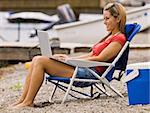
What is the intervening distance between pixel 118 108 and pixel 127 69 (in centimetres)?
41

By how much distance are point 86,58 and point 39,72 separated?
0.59m

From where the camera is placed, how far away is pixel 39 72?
591 cm

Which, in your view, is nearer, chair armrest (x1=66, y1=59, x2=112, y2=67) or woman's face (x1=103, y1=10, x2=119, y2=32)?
chair armrest (x1=66, y1=59, x2=112, y2=67)

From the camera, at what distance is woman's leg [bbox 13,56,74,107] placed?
589 centimetres

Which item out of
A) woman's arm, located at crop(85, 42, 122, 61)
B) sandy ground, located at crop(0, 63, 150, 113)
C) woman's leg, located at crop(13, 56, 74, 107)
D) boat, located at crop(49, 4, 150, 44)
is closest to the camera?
sandy ground, located at crop(0, 63, 150, 113)

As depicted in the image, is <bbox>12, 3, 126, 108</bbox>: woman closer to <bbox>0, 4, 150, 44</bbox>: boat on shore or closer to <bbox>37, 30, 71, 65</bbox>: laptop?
<bbox>37, 30, 71, 65</bbox>: laptop

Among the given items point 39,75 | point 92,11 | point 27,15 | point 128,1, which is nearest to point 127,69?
point 39,75

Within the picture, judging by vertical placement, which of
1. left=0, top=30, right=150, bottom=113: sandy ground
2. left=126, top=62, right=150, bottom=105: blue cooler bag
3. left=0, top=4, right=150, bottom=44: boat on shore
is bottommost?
left=0, top=4, right=150, bottom=44: boat on shore

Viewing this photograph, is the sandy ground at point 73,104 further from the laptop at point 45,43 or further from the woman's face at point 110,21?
the woman's face at point 110,21

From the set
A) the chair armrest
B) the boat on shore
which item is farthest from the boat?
the chair armrest

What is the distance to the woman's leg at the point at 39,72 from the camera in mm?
5891

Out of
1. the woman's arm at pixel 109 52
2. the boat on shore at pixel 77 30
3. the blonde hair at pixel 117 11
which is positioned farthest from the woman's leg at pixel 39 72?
the boat on shore at pixel 77 30

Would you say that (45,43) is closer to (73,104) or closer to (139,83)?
(73,104)

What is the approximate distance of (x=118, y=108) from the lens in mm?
5707
